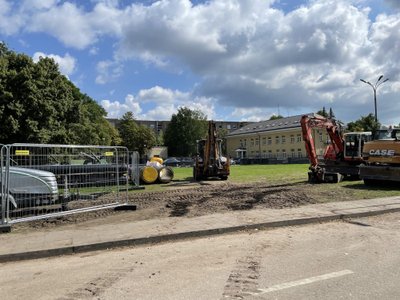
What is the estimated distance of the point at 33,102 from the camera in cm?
3522

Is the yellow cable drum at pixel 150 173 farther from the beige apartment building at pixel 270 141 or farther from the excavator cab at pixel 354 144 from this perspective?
the beige apartment building at pixel 270 141

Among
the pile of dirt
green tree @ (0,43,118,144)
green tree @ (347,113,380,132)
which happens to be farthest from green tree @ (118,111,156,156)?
the pile of dirt

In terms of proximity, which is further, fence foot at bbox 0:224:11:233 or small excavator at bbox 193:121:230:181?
small excavator at bbox 193:121:230:181

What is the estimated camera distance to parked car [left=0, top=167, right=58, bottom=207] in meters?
9.87

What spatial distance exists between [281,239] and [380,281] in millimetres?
3012

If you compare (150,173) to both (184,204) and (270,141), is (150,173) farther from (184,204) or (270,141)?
(270,141)

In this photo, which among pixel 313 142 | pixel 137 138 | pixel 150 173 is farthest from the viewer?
pixel 137 138

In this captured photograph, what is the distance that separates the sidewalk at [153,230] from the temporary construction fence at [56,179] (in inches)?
41.3

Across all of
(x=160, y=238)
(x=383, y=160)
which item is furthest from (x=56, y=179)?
(x=383, y=160)

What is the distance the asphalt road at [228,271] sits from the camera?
519cm

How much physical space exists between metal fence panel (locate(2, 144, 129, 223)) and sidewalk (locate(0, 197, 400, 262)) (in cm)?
106

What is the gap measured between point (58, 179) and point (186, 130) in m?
98.1

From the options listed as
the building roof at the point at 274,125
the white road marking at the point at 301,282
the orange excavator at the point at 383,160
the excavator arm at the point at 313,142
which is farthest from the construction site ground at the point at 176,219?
the building roof at the point at 274,125

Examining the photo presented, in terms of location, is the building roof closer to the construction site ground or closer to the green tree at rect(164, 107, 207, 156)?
the green tree at rect(164, 107, 207, 156)
